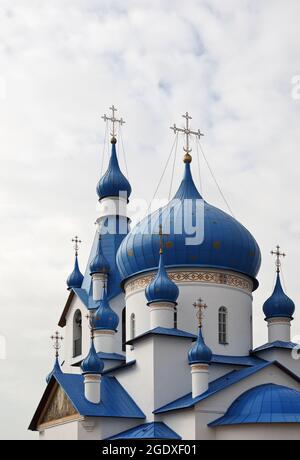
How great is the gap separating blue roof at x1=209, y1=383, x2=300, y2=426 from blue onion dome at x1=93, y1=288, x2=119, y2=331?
5267 mm

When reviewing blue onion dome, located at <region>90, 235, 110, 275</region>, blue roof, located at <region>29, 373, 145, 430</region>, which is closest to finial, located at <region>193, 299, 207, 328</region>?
blue roof, located at <region>29, 373, 145, 430</region>

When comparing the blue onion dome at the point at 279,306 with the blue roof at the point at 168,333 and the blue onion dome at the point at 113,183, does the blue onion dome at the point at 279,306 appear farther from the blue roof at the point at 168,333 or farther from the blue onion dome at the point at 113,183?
the blue onion dome at the point at 113,183

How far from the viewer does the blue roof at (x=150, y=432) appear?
64.3 ft

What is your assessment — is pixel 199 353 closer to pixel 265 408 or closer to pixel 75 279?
pixel 265 408

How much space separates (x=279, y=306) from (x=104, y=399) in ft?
17.6

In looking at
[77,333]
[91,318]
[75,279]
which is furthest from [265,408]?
[75,279]

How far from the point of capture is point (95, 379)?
2108 centimetres

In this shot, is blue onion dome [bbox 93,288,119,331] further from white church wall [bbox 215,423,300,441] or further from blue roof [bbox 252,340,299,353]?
white church wall [bbox 215,423,300,441]

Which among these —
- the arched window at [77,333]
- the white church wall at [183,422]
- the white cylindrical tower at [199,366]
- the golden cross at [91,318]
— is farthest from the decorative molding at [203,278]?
the arched window at [77,333]

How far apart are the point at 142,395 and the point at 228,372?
7.17 feet

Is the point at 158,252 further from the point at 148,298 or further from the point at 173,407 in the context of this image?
the point at 173,407

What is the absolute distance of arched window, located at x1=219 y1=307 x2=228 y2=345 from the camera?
22.4 m

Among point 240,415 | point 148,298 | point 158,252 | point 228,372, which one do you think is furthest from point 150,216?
point 240,415

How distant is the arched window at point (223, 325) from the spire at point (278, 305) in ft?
5.26
